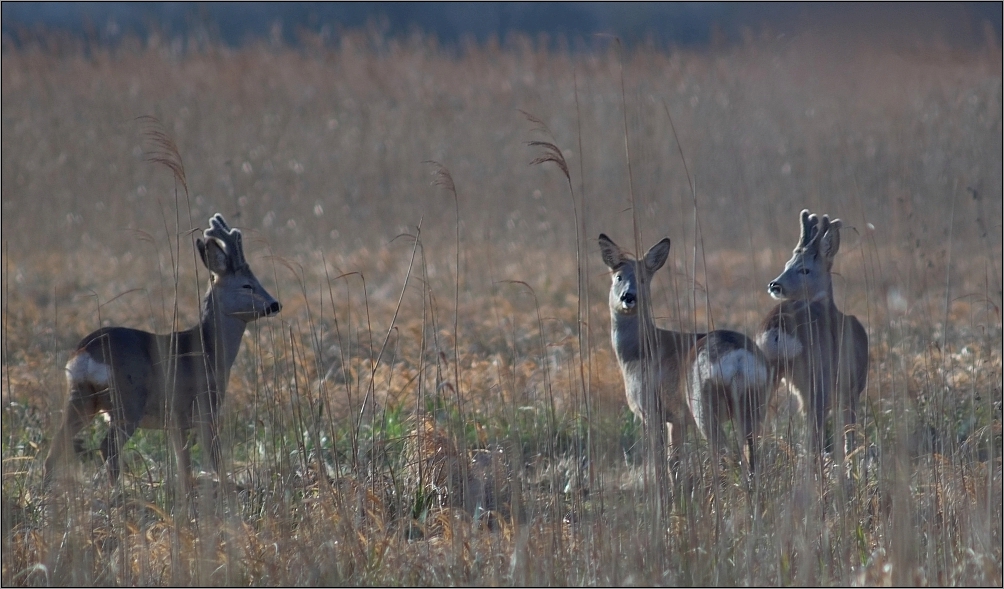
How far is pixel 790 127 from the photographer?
50.6 ft

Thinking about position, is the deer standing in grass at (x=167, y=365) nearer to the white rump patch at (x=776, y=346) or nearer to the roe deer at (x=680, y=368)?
the roe deer at (x=680, y=368)

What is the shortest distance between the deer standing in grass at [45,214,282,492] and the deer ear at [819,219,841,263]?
8.84 ft

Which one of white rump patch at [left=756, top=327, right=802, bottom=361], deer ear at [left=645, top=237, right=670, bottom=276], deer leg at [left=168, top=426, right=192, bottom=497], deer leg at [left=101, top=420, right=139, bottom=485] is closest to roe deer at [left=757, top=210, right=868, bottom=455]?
white rump patch at [left=756, top=327, right=802, bottom=361]

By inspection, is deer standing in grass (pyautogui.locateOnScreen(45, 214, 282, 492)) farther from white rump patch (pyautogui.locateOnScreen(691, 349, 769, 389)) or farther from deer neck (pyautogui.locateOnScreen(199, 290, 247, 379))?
white rump patch (pyautogui.locateOnScreen(691, 349, 769, 389))

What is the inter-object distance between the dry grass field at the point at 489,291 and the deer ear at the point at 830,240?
12.3 inches


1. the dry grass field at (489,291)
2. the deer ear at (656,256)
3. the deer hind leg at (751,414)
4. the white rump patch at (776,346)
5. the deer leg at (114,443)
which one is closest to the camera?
the dry grass field at (489,291)

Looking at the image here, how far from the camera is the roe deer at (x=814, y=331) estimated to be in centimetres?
507

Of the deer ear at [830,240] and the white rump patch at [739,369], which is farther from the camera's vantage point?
the deer ear at [830,240]

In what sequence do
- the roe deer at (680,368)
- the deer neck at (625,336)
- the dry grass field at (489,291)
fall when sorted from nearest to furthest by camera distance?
the dry grass field at (489,291), the roe deer at (680,368), the deer neck at (625,336)

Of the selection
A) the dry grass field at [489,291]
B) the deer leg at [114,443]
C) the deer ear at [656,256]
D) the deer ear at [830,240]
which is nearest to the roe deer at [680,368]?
the deer ear at [656,256]

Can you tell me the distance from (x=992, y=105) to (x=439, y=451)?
313 inches

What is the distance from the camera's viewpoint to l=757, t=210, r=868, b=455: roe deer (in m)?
5.07

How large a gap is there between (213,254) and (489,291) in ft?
16.2

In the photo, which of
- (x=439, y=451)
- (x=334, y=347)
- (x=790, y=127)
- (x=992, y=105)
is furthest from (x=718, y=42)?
(x=439, y=451)
